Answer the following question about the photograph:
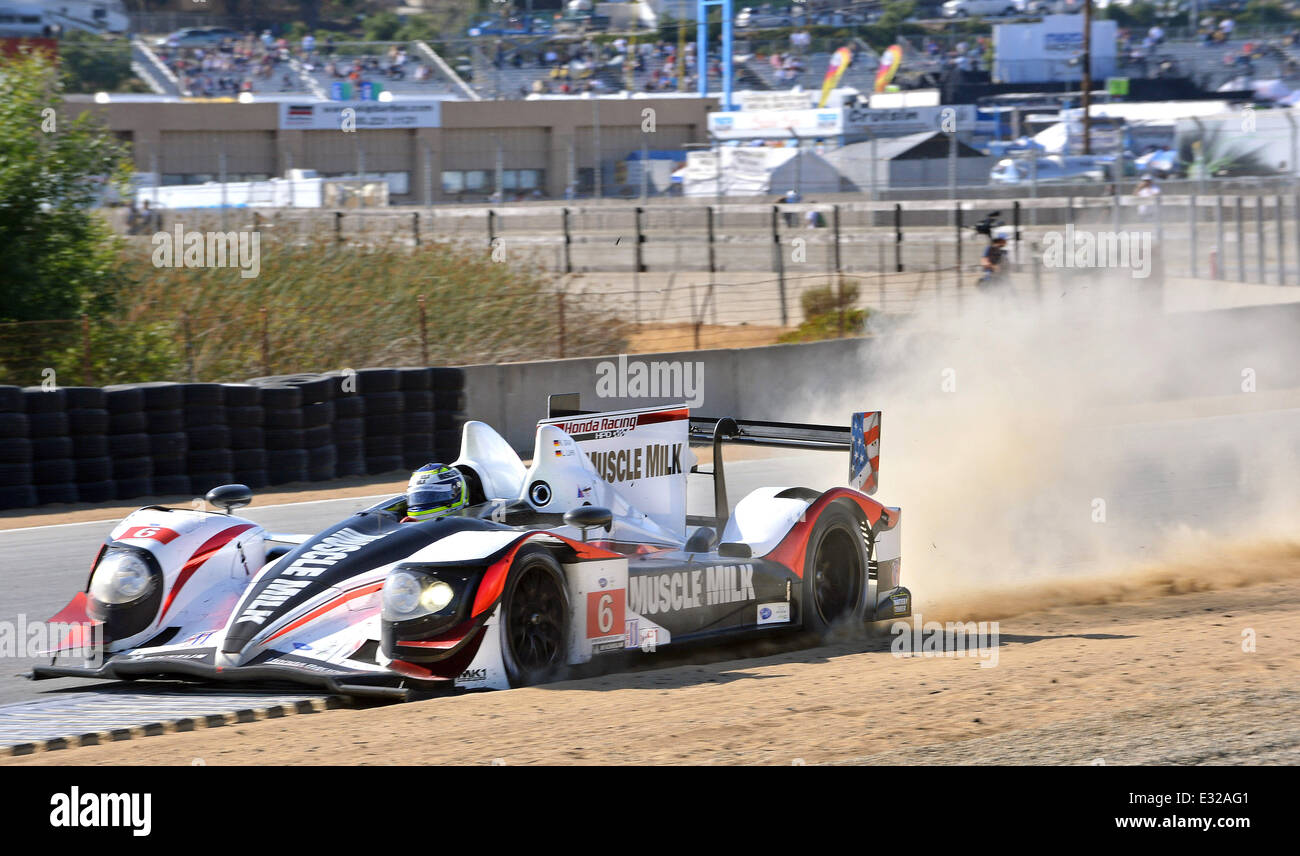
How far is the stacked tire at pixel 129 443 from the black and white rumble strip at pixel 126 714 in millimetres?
6927

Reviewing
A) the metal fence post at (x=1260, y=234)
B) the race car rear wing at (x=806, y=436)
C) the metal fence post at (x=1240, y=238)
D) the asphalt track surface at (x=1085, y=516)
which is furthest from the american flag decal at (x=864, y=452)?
the metal fence post at (x=1240, y=238)

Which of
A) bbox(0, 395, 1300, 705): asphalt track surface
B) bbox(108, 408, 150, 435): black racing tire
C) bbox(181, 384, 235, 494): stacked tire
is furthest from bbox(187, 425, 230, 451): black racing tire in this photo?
bbox(0, 395, 1300, 705): asphalt track surface

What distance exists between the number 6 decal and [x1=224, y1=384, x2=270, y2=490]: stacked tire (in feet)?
25.8

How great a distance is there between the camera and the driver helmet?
7656 mm

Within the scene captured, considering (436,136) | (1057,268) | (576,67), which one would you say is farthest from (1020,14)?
(1057,268)

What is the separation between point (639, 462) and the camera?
8.68 metres

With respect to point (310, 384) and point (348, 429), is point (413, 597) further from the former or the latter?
point (348, 429)

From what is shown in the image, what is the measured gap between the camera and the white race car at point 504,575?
684cm

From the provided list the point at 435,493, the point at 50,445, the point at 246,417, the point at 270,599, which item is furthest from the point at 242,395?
the point at 270,599
